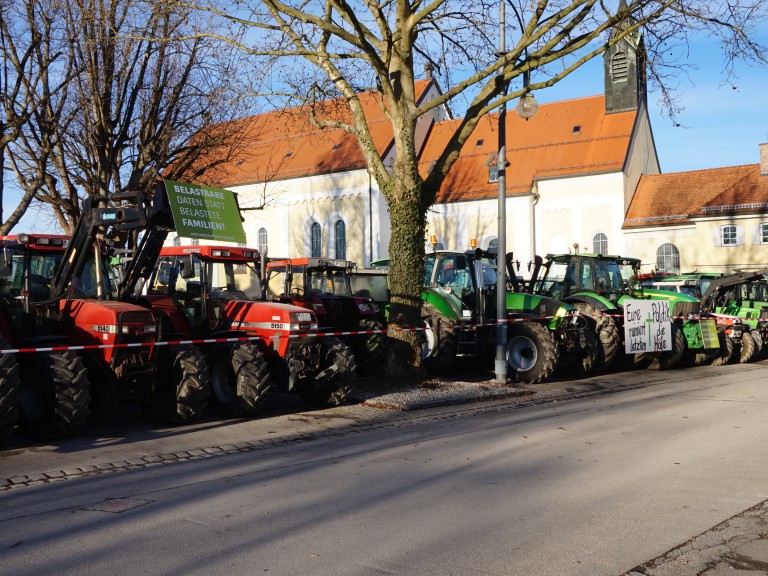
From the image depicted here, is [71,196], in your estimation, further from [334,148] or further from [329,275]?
[334,148]

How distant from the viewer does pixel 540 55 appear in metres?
14.6

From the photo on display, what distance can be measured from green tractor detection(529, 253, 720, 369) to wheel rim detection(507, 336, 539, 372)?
244cm

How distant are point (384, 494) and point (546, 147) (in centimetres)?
4031

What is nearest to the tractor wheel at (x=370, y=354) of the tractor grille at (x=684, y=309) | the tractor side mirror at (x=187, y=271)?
the tractor side mirror at (x=187, y=271)

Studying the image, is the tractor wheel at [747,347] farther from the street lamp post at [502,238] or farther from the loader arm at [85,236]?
the loader arm at [85,236]

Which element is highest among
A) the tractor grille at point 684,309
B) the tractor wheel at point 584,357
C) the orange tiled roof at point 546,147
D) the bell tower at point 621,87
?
the bell tower at point 621,87

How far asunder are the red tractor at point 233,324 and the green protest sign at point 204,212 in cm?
28

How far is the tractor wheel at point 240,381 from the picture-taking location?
435 inches

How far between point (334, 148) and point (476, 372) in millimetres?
29765

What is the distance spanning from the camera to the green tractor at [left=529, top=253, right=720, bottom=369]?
1914 cm

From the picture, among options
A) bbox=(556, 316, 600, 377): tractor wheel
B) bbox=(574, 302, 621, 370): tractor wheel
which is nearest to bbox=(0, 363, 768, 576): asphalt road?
bbox=(556, 316, 600, 377): tractor wheel

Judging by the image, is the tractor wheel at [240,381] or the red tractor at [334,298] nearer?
the tractor wheel at [240,381]

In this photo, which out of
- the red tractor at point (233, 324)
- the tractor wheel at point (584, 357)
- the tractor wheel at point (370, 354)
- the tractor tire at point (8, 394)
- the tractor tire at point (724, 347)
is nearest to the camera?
the tractor tire at point (8, 394)

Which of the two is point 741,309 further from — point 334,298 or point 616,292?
point 334,298
